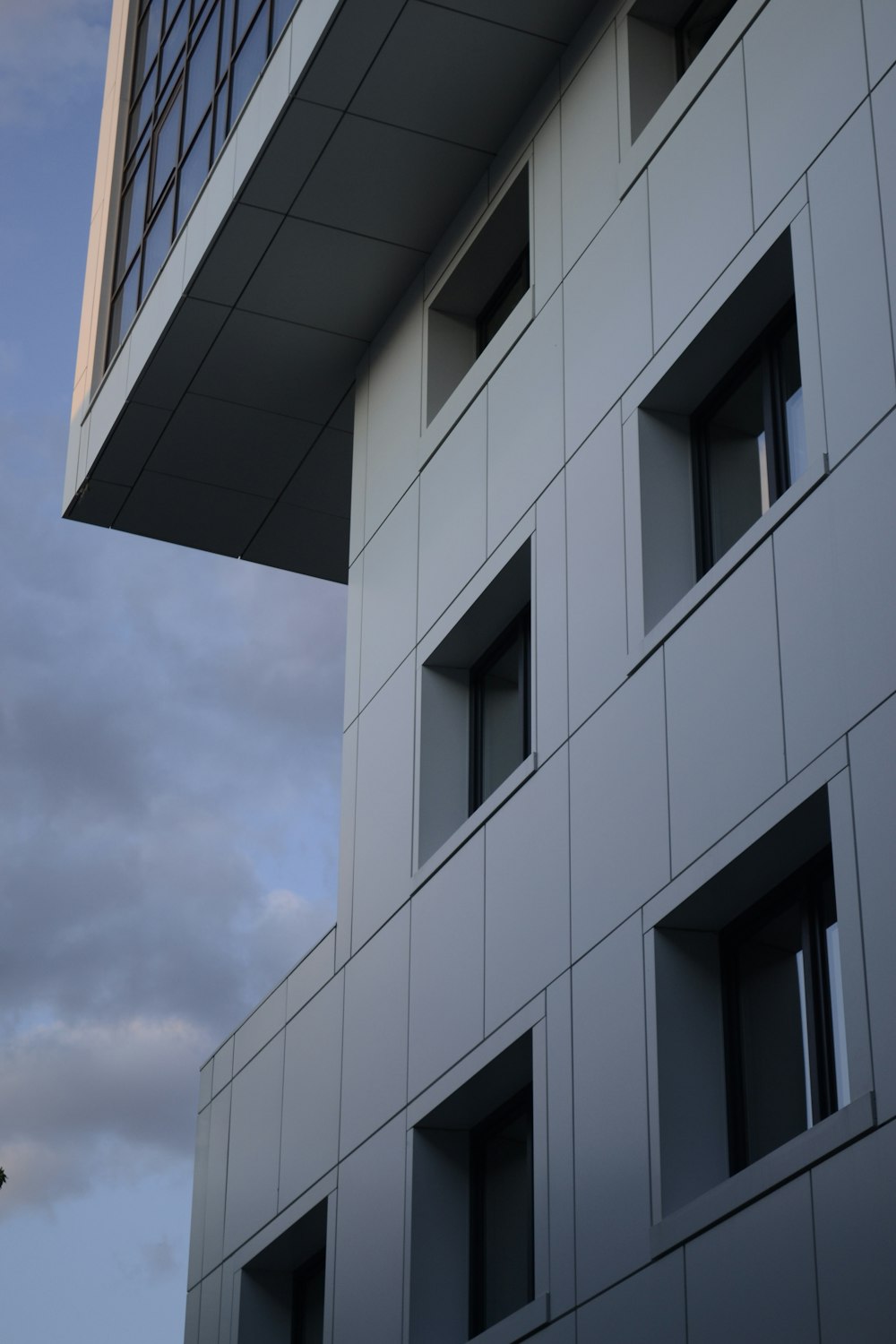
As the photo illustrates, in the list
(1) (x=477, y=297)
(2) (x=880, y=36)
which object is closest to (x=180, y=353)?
(1) (x=477, y=297)

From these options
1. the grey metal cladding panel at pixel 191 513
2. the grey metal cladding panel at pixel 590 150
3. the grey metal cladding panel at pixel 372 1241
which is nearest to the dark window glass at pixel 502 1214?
the grey metal cladding panel at pixel 372 1241

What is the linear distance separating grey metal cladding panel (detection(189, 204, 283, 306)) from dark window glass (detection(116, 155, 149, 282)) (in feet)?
14.3

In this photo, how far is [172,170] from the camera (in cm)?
2636

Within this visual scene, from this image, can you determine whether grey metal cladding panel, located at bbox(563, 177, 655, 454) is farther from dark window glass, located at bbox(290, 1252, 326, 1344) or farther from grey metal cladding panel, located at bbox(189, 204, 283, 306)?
dark window glass, located at bbox(290, 1252, 326, 1344)

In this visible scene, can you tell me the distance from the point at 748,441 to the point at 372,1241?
27.0 feet

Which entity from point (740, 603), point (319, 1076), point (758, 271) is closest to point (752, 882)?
point (740, 603)

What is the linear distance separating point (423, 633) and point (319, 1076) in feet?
15.7

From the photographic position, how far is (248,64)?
2334 cm

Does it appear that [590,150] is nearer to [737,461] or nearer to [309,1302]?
[737,461]

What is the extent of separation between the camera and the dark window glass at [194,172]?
24.6 meters

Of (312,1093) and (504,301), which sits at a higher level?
(504,301)

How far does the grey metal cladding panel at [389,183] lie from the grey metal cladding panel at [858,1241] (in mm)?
13474

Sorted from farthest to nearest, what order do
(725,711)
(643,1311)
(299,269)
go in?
(299,269) → (725,711) → (643,1311)

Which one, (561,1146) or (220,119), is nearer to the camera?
(561,1146)
